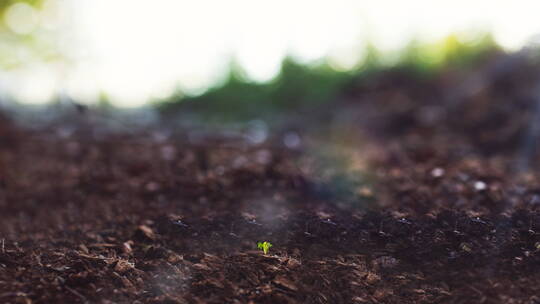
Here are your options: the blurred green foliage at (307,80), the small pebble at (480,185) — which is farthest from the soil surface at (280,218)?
the blurred green foliage at (307,80)

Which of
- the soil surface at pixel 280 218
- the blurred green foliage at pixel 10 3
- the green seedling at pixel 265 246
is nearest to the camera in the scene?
the soil surface at pixel 280 218

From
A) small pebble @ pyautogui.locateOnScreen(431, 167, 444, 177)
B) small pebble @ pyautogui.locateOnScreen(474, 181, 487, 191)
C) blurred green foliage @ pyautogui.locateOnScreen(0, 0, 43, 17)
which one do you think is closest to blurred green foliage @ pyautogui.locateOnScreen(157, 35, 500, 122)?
blurred green foliage @ pyautogui.locateOnScreen(0, 0, 43, 17)

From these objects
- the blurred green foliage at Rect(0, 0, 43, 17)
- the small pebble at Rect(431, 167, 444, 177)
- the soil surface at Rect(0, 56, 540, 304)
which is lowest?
the soil surface at Rect(0, 56, 540, 304)

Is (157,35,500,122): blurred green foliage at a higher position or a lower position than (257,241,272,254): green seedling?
higher

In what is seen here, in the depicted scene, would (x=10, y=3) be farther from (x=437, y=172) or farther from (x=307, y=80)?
(x=437, y=172)

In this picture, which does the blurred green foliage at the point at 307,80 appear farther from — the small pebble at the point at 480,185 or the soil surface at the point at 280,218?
the small pebble at the point at 480,185

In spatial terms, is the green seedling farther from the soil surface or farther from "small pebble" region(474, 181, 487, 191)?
"small pebble" region(474, 181, 487, 191)

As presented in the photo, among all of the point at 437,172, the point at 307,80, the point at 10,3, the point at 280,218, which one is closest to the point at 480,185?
the point at 437,172
